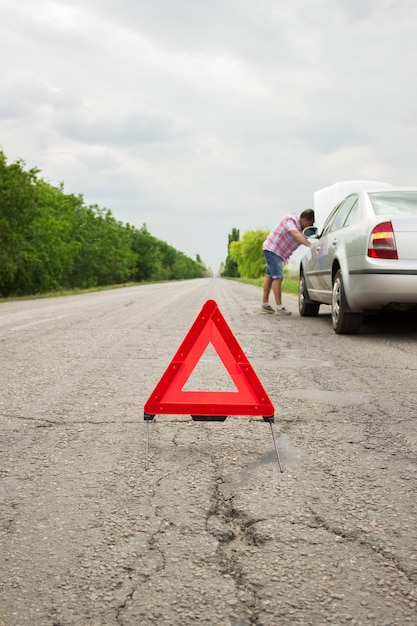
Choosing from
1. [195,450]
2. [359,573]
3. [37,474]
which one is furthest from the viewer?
[195,450]

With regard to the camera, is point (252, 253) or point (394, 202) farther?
point (252, 253)

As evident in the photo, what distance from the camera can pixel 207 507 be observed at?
2.36 m

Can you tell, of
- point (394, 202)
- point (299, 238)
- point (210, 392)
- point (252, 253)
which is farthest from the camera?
point (252, 253)

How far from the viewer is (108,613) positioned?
1.65 m

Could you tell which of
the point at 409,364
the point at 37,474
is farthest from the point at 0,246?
the point at 37,474

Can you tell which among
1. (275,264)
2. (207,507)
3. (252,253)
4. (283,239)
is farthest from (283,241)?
(252,253)

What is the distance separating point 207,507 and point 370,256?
5.02m

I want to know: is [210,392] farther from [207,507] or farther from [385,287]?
[385,287]

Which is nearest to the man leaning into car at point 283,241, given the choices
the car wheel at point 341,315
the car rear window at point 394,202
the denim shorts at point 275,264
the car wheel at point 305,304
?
the denim shorts at point 275,264

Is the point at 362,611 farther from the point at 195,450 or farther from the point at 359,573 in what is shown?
the point at 195,450

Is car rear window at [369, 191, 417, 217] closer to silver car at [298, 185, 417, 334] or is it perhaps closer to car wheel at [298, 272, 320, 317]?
silver car at [298, 185, 417, 334]

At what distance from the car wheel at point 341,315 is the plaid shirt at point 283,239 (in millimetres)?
2689

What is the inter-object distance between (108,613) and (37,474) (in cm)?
121

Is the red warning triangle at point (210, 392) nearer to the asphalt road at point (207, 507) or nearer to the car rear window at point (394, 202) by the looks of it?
the asphalt road at point (207, 507)
